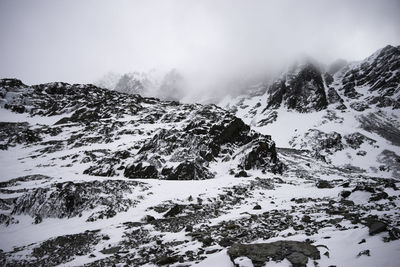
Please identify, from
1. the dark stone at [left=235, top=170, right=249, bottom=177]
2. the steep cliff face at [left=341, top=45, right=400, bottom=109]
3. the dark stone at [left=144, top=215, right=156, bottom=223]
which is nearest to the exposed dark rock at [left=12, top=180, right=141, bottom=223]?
the dark stone at [left=144, top=215, right=156, bottom=223]

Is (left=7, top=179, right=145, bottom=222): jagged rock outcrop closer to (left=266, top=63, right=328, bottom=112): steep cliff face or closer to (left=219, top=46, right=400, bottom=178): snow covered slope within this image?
(left=219, top=46, right=400, bottom=178): snow covered slope

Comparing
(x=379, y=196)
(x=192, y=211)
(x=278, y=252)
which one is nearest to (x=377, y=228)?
(x=278, y=252)

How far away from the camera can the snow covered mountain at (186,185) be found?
1023 cm

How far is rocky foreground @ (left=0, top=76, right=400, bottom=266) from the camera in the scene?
327 inches

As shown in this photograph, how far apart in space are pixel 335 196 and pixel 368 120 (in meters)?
125

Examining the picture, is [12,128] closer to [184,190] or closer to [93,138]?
[93,138]

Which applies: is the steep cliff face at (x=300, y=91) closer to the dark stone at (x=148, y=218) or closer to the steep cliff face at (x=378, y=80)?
the steep cliff face at (x=378, y=80)

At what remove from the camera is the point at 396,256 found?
5.93 m

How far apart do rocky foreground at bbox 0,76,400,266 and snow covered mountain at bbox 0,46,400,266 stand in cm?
11

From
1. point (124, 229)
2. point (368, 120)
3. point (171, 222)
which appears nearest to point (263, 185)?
point (171, 222)

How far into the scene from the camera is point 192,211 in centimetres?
2023

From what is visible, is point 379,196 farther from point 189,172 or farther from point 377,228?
point 189,172

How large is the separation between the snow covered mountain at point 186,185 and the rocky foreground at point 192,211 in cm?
11

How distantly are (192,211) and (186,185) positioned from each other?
348 inches
